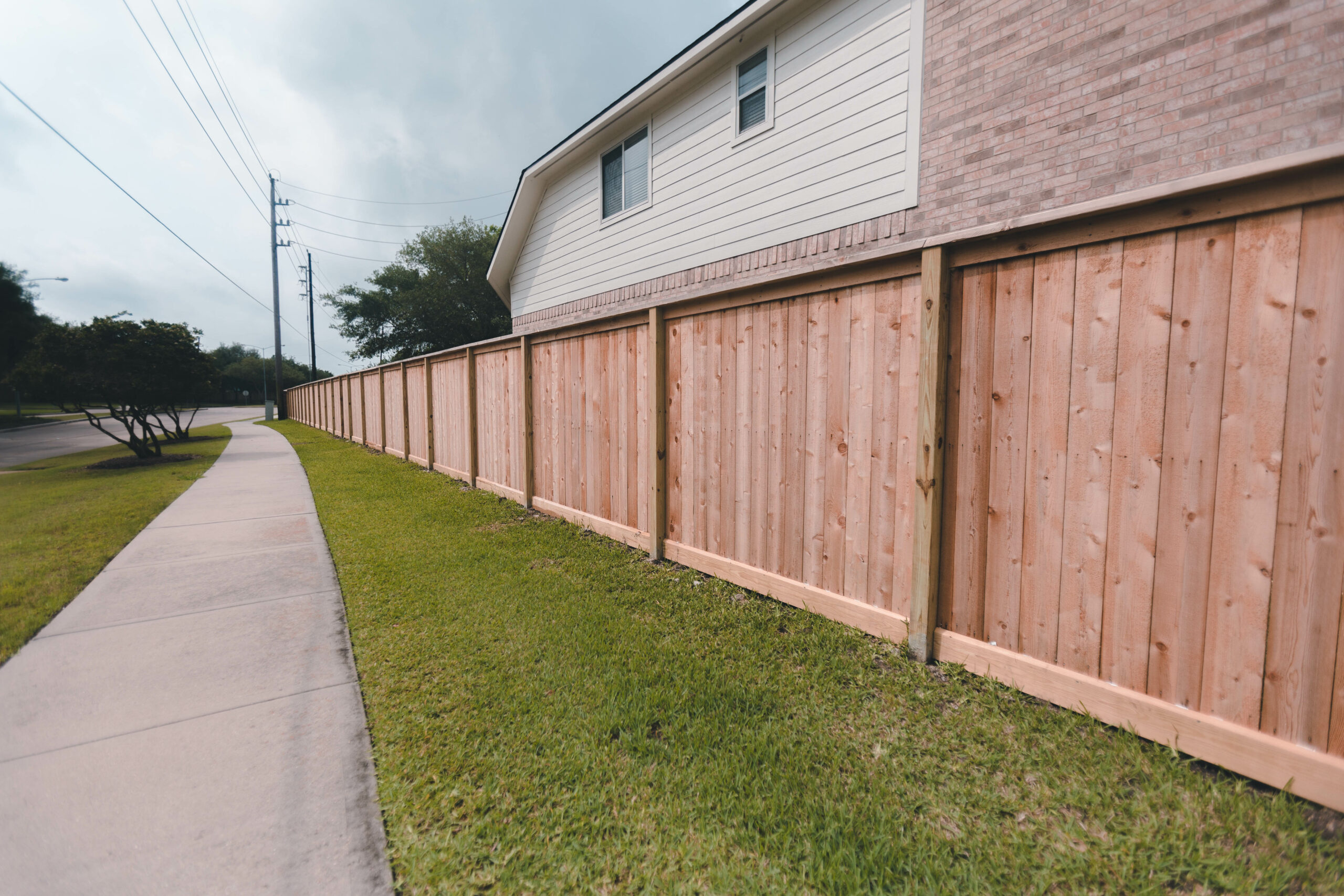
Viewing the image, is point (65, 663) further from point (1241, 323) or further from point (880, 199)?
point (880, 199)

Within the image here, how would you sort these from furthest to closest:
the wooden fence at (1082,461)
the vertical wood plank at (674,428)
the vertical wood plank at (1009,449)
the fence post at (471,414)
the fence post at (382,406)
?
the fence post at (382,406), the fence post at (471,414), the vertical wood plank at (674,428), the vertical wood plank at (1009,449), the wooden fence at (1082,461)

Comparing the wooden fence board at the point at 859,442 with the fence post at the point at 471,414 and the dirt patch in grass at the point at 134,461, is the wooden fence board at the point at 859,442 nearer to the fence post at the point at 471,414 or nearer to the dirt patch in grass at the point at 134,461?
the fence post at the point at 471,414

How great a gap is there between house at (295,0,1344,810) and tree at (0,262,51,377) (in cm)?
503

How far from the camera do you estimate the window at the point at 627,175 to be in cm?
838

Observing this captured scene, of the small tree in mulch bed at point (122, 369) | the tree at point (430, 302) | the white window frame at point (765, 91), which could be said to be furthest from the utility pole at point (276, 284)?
the white window frame at point (765, 91)

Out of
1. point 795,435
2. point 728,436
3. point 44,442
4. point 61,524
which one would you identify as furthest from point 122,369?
point 795,435

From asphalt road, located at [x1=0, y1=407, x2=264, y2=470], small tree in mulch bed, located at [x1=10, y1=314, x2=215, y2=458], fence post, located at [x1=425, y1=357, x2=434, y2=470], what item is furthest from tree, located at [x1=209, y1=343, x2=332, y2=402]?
fence post, located at [x1=425, y1=357, x2=434, y2=470]

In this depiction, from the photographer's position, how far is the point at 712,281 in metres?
7.23

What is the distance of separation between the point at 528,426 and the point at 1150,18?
6.03 metres

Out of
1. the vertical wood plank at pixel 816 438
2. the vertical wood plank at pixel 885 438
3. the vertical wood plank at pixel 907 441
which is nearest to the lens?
the vertical wood plank at pixel 907 441

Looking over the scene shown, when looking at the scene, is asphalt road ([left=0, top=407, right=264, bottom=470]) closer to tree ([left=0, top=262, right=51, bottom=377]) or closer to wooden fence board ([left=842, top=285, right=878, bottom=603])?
tree ([left=0, top=262, right=51, bottom=377])

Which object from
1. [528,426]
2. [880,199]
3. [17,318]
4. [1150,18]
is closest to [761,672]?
[528,426]

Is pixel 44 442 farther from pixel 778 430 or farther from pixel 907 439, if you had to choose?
pixel 907 439

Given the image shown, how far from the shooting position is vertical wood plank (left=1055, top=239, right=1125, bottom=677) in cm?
205
